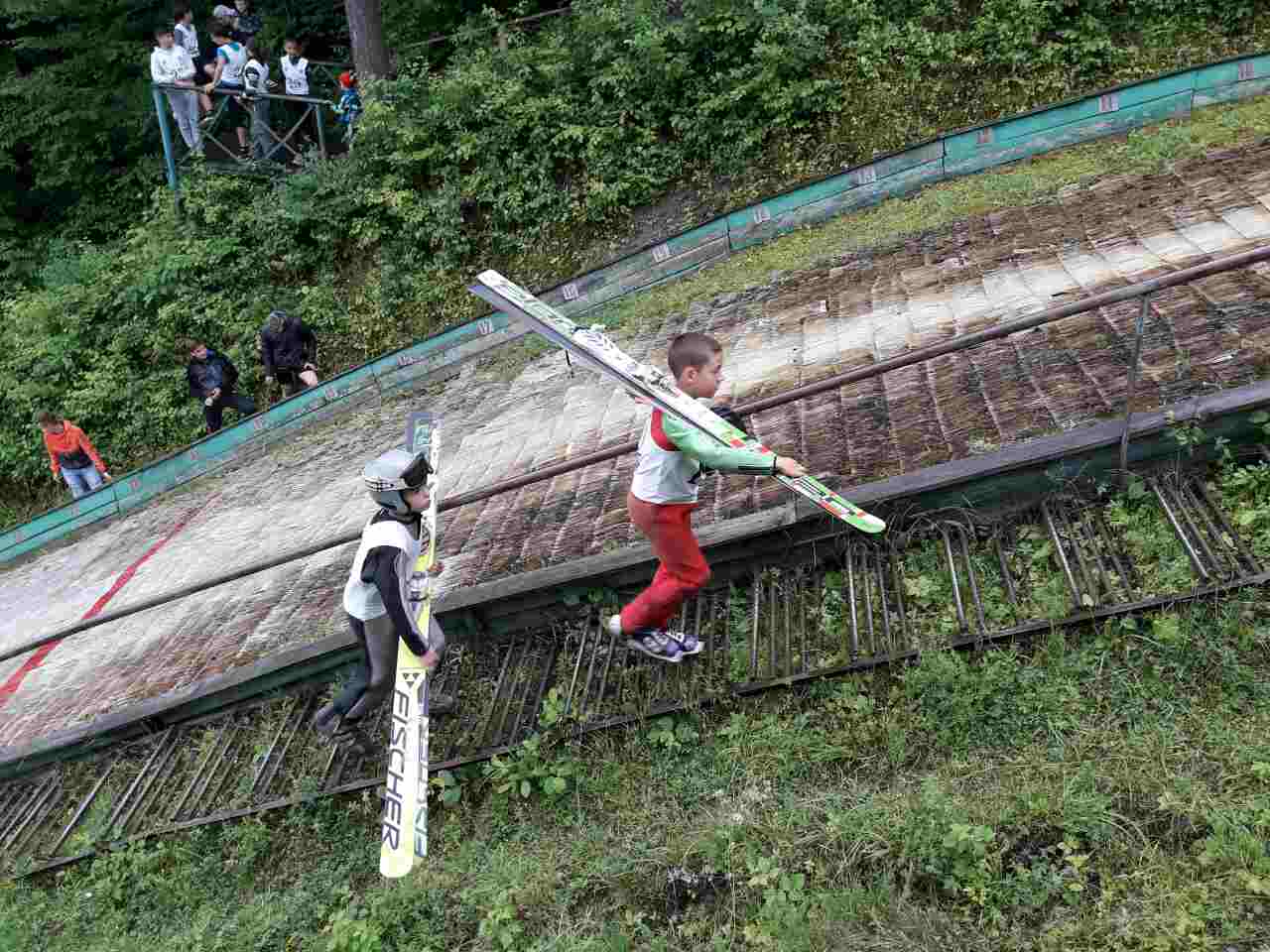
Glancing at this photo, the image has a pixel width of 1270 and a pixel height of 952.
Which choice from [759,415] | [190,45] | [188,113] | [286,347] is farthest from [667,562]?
[190,45]

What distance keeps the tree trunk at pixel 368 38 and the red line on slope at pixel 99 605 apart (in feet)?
28.8

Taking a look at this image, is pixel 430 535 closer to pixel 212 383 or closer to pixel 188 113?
pixel 212 383

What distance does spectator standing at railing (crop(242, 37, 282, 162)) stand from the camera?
1695 cm

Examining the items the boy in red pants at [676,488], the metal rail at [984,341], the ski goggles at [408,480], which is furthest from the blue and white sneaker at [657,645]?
A: the ski goggles at [408,480]

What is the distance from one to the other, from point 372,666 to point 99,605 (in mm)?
6233

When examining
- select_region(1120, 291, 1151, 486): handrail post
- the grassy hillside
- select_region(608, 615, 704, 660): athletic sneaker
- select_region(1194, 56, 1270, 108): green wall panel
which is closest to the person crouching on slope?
the grassy hillside

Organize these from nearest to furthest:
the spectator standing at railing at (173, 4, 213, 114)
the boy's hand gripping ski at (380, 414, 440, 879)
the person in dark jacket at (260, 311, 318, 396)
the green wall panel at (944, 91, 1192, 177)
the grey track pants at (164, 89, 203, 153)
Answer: the boy's hand gripping ski at (380, 414, 440, 879) < the green wall panel at (944, 91, 1192, 177) < the person in dark jacket at (260, 311, 318, 396) < the spectator standing at railing at (173, 4, 213, 114) < the grey track pants at (164, 89, 203, 153)

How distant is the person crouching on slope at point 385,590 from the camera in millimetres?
5309

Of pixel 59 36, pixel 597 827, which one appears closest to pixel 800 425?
pixel 597 827

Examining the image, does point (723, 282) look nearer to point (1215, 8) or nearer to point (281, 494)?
point (281, 494)

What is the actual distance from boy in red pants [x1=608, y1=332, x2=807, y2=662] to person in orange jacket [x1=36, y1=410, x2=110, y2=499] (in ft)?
34.4

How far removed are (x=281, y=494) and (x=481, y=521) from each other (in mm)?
4192

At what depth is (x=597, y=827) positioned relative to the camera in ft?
16.3

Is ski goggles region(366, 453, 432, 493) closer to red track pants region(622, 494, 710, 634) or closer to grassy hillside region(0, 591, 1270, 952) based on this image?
red track pants region(622, 494, 710, 634)
